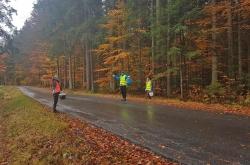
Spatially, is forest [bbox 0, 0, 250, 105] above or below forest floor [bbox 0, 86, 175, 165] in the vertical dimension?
above

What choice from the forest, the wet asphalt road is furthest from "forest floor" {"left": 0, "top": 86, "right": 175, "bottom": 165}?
the forest

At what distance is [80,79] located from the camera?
57.6m

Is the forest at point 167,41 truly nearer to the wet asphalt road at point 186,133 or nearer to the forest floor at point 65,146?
the wet asphalt road at point 186,133

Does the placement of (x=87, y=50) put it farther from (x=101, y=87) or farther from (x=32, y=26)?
(x=32, y=26)

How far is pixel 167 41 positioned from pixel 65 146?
15.7 m

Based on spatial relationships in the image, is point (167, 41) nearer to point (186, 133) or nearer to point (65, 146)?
point (186, 133)

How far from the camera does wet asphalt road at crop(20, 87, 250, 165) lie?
824 cm

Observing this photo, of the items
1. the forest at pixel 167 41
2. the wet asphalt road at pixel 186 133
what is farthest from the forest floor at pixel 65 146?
the forest at pixel 167 41

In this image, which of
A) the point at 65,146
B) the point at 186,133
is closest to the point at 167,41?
the point at 186,133

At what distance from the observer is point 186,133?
35.5ft

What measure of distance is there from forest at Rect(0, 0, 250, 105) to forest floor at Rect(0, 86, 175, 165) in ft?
32.9

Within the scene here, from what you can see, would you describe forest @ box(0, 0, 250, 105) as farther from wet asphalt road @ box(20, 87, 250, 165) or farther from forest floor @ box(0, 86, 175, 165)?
forest floor @ box(0, 86, 175, 165)

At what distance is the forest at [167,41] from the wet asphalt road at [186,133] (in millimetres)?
6376

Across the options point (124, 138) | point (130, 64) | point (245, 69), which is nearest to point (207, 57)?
point (245, 69)
